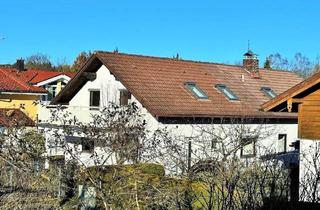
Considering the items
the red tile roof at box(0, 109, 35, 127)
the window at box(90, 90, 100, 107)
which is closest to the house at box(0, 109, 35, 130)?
the red tile roof at box(0, 109, 35, 127)

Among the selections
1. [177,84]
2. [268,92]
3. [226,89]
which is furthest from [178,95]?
[268,92]

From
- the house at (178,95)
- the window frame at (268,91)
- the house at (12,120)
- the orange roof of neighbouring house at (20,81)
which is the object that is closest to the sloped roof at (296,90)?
the house at (12,120)

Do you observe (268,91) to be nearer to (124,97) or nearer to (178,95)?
(178,95)

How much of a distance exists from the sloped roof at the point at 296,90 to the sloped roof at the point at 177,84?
9537 mm

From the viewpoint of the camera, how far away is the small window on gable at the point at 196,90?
87.8 ft

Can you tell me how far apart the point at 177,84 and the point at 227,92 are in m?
3.25

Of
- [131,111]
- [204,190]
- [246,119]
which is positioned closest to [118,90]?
[131,111]

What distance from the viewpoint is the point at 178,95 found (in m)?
25.8

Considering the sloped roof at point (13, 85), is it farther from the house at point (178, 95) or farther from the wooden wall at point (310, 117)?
the wooden wall at point (310, 117)

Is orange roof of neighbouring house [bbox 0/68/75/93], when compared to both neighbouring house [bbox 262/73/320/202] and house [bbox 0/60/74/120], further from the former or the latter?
neighbouring house [bbox 262/73/320/202]

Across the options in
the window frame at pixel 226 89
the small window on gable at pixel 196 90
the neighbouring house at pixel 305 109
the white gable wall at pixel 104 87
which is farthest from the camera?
the window frame at pixel 226 89

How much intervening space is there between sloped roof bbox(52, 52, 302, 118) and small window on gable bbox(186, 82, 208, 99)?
10.1 inches

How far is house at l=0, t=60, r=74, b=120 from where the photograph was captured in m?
38.6

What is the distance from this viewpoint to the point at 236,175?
336 inches
